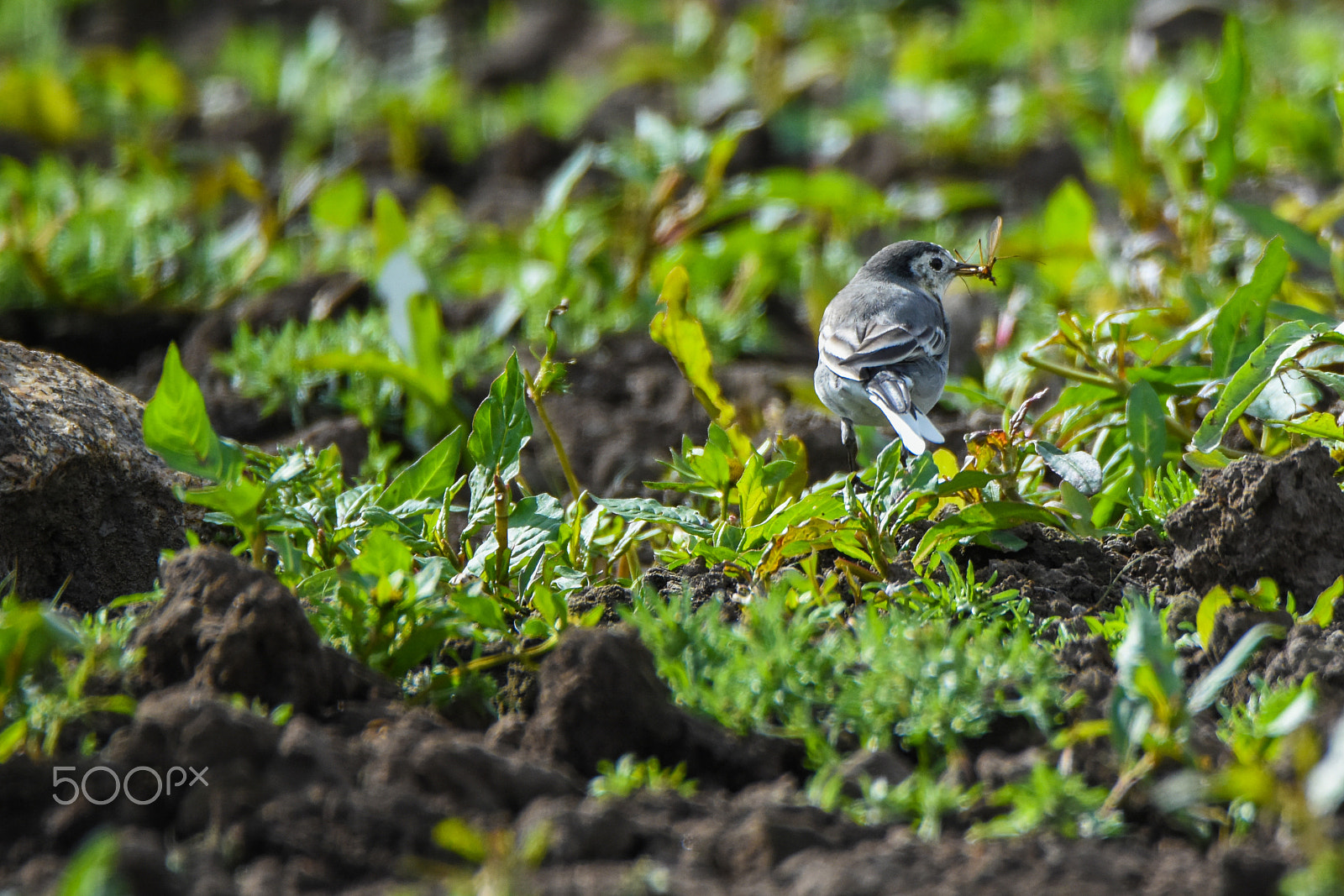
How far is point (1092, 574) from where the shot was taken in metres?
2.95

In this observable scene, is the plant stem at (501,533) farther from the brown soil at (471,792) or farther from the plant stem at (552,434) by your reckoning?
the brown soil at (471,792)

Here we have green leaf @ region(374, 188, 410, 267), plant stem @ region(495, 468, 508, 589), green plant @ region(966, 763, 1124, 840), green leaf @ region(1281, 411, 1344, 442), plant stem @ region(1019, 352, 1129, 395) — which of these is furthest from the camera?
green leaf @ region(374, 188, 410, 267)

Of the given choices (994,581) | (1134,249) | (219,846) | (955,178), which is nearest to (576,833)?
(219,846)

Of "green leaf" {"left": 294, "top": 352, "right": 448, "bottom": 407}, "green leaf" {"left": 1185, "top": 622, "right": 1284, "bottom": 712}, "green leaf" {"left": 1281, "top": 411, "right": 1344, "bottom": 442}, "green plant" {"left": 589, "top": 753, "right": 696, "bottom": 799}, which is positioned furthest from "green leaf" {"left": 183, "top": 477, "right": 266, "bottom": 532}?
"green leaf" {"left": 1281, "top": 411, "right": 1344, "bottom": 442}

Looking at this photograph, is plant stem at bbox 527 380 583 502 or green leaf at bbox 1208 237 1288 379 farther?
green leaf at bbox 1208 237 1288 379

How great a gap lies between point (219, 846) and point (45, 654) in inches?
22.7

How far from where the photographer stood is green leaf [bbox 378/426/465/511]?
3092 mm

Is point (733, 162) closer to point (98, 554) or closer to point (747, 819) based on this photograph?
point (98, 554)

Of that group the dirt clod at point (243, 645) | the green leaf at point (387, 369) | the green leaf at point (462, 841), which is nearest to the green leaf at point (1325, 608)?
the green leaf at point (462, 841)

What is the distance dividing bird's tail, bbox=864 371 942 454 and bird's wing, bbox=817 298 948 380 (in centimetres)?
6

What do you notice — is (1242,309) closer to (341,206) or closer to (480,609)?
(480,609)

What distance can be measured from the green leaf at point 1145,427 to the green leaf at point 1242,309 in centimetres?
37

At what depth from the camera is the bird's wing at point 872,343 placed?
3.55 m

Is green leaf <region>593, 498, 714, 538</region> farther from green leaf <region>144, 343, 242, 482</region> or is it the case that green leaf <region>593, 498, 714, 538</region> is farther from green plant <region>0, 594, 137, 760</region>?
green plant <region>0, 594, 137, 760</region>
